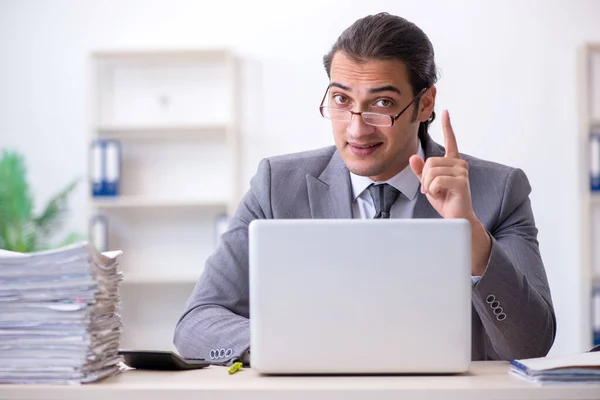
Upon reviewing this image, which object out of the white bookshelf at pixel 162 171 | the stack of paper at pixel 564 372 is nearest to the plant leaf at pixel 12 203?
the white bookshelf at pixel 162 171

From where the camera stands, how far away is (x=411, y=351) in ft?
3.98

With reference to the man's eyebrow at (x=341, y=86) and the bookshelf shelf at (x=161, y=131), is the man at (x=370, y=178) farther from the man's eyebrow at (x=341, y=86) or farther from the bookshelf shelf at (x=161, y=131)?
the bookshelf shelf at (x=161, y=131)

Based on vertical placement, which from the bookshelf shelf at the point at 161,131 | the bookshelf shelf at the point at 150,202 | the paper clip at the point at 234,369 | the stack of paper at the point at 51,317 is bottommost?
the paper clip at the point at 234,369

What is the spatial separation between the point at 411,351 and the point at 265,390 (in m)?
0.22

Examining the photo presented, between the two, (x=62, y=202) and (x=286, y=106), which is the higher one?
(x=286, y=106)

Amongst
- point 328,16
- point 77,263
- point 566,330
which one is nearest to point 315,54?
point 328,16

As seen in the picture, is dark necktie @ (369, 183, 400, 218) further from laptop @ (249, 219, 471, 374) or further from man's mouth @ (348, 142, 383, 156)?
laptop @ (249, 219, 471, 374)

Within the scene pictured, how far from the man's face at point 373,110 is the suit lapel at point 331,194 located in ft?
0.21

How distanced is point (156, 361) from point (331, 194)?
92 centimetres

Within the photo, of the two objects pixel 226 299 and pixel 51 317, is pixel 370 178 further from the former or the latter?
pixel 51 317

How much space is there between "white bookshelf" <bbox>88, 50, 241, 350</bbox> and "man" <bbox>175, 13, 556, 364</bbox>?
2.65 metres

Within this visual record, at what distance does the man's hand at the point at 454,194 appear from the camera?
5.12 ft

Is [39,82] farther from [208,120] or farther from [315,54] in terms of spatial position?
[315,54]

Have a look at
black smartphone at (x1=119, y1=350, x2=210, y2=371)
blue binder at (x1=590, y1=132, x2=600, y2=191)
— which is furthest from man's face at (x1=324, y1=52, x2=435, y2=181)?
blue binder at (x1=590, y1=132, x2=600, y2=191)
